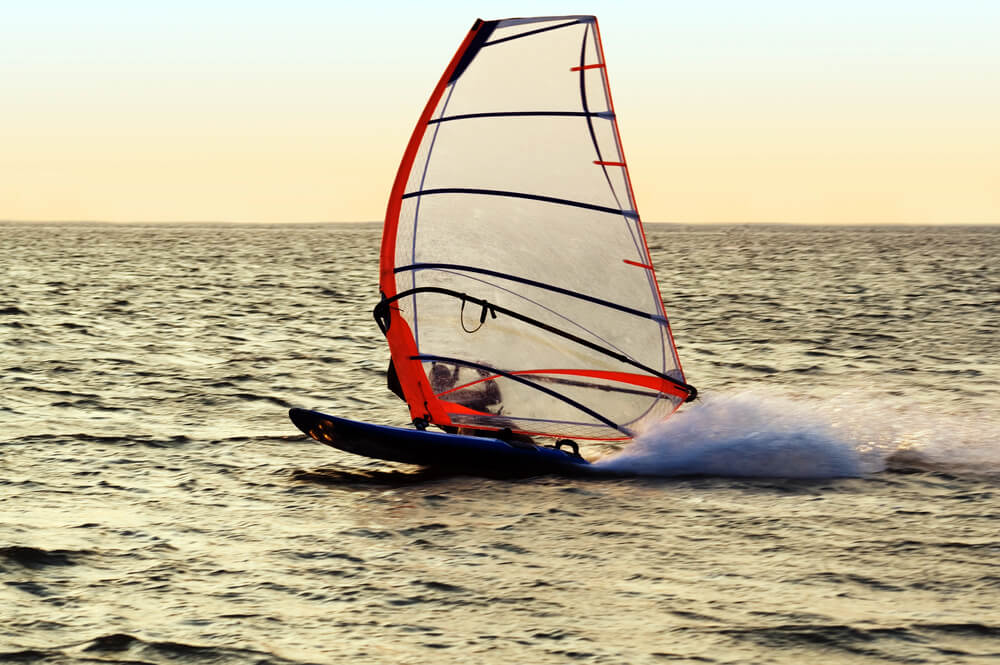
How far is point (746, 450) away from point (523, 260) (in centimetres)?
334

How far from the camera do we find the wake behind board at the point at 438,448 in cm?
1195

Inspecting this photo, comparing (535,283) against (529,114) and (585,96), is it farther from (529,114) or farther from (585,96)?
(585,96)

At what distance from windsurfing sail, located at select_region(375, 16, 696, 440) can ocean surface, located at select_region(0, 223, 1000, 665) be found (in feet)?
3.25

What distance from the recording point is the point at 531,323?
12484mm

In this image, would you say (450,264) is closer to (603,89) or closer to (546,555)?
(603,89)

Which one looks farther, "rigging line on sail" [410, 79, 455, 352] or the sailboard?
"rigging line on sail" [410, 79, 455, 352]

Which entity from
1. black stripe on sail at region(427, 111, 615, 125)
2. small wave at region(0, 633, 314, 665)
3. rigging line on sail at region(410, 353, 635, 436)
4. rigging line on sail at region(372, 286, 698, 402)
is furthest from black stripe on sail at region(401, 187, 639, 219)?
small wave at region(0, 633, 314, 665)

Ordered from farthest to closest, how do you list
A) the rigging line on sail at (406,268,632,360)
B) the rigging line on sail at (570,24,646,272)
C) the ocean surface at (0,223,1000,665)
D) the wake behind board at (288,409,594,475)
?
the rigging line on sail at (406,268,632,360) < the wake behind board at (288,409,594,475) < the rigging line on sail at (570,24,646,272) < the ocean surface at (0,223,1000,665)

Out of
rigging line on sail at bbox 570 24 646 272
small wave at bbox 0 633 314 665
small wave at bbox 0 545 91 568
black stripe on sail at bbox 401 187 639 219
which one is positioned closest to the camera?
small wave at bbox 0 633 314 665

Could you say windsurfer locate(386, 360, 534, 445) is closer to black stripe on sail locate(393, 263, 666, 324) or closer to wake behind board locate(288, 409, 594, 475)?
wake behind board locate(288, 409, 594, 475)

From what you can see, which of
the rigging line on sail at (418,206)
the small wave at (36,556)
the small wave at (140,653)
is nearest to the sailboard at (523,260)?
the rigging line on sail at (418,206)

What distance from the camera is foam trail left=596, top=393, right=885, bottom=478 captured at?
40.5 feet

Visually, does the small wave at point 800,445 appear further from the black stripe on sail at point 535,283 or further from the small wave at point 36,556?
the small wave at point 36,556

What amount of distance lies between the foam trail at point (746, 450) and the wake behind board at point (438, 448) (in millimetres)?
654
